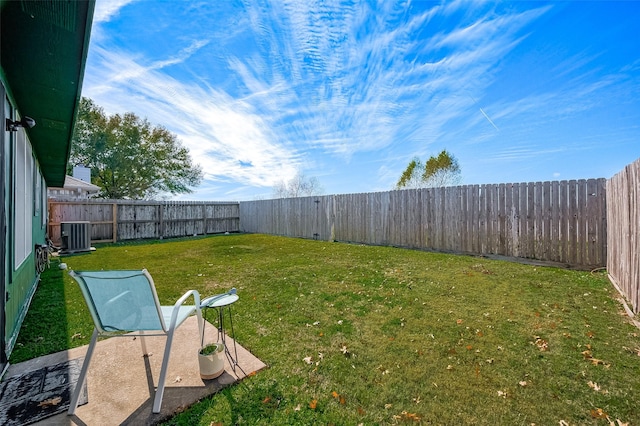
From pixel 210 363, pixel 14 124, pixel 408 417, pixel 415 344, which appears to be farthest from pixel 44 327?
pixel 415 344

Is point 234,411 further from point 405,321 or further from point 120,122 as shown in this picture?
point 120,122

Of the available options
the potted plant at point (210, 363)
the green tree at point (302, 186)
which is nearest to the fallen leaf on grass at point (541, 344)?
the potted plant at point (210, 363)

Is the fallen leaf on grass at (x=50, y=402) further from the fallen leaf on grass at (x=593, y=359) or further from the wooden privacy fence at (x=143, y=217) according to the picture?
the wooden privacy fence at (x=143, y=217)

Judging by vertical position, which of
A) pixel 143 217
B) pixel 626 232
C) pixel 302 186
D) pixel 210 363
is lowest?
pixel 210 363

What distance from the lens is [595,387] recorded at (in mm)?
1912

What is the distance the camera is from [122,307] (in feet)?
5.98

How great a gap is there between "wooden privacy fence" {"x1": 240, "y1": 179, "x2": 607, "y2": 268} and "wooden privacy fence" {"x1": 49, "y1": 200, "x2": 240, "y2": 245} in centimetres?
617

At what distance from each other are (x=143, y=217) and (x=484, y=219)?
13855 millimetres

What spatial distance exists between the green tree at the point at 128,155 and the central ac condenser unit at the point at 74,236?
41.4 feet

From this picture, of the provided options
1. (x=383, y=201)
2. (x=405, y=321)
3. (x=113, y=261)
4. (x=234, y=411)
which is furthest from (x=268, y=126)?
(x=234, y=411)

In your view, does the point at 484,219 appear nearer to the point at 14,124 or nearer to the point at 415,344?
the point at 415,344

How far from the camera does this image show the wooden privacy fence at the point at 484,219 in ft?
17.6

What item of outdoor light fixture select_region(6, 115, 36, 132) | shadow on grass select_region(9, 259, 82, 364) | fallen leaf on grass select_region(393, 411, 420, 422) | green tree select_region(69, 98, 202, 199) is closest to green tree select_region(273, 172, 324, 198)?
green tree select_region(69, 98, 202, 199)

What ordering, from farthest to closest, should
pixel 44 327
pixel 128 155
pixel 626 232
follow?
pixel 128 155 < pixel 626 232 < pixel 44 327
